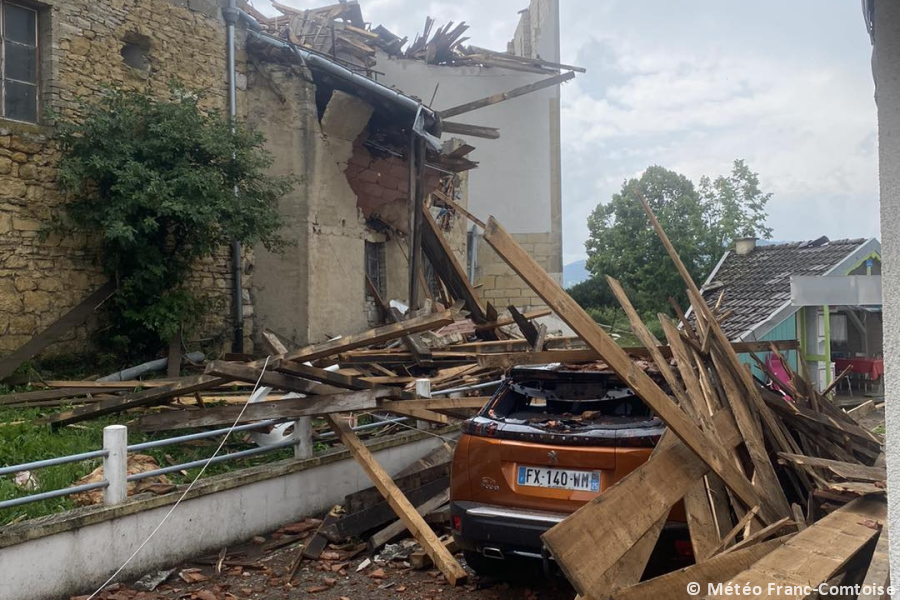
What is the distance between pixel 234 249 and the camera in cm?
1241

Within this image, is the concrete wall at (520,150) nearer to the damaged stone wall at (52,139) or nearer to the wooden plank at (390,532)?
the damaged stone wall at (52,139)

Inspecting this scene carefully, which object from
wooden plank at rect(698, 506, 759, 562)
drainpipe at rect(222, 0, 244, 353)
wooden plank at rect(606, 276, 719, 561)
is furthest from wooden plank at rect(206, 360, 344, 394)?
drainpipe at rect(222, 0, 244, 353)

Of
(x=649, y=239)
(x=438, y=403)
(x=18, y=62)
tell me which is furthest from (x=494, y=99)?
(x=649, y=239)

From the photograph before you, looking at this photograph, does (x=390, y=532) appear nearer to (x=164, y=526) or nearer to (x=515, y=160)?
(x=164, y=526)

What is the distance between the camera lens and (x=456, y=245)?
1838 cm

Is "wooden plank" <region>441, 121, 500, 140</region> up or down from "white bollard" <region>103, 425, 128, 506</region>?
up

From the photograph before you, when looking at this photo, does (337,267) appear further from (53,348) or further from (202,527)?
(202,527)

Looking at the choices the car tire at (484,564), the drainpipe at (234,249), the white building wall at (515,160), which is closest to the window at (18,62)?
the drainpipe at (234,249)

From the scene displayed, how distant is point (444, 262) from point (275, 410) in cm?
886

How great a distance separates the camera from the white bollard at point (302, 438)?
276 inches

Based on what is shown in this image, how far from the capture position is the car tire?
5.09 meters

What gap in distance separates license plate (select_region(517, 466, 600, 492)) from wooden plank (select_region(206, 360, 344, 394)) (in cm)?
221

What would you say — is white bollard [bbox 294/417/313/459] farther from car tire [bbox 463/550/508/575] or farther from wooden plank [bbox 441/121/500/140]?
wooden plank [bbox 441/121/500/140]

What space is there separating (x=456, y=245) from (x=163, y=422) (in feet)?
41.4
